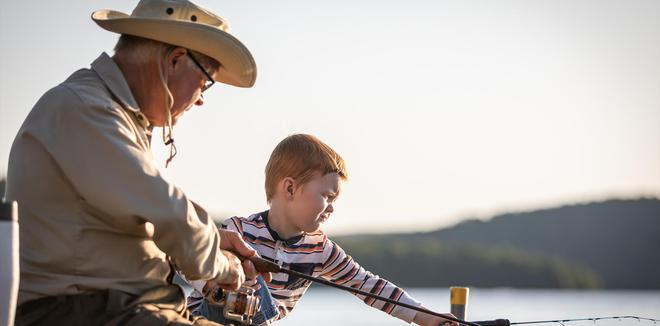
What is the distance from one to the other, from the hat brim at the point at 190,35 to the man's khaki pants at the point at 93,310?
95 centimetres

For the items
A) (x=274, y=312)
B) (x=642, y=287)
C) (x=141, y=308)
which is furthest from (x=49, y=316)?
(x=642, y=287)

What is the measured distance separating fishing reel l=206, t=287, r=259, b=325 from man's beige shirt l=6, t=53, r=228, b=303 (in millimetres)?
772

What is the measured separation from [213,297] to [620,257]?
61760mm

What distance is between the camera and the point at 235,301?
4.74m

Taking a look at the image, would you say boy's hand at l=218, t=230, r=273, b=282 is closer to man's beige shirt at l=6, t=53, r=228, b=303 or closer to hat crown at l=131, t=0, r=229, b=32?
man's beige shirt at l=6, t=53, r=228, b=303

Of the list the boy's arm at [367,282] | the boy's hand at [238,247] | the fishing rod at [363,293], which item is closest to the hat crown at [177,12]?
the boy's hand at [238,247]

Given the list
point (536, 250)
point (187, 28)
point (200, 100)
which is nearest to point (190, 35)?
point (187, 28)

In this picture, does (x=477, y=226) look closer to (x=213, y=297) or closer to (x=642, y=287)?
(x=642, y=287)

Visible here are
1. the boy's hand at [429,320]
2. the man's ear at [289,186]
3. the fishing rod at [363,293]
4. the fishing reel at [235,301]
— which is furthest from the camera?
the man's ear at [289,186]

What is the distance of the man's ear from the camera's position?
6.16 metres

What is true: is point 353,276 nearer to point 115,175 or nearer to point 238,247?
point 238,247

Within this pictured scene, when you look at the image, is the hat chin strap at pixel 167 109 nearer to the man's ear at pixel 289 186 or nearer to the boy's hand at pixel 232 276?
the boy's hand at pixel 232 276

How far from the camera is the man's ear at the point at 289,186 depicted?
616cm

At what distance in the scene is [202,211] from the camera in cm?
411
